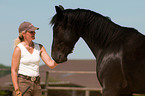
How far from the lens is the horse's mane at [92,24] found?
12.2 ft

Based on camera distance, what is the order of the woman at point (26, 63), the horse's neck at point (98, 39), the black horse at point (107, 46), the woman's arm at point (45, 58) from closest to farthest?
the black horse at point (107, 46)
the horse's neck at point (98, 39)
the woman at point (26, 63)
the woman's arm at point (45, 58)

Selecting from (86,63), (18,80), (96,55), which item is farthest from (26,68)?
(86,63)

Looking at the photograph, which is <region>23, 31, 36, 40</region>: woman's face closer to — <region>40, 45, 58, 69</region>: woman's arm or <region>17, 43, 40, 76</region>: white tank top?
<region>17, 43, 40, 76</region>: white tank top

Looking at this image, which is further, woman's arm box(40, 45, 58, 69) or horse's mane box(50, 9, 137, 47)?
woman's arm box(40, 45, 58, 69)

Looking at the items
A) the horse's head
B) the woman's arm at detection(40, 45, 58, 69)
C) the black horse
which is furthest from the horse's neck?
the woman's arm at detection(40, 45, 58, 69)

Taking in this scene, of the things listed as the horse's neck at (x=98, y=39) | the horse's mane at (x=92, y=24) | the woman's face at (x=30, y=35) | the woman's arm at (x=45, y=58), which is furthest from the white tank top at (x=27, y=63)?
the horse's neck at (x=98, y=39)

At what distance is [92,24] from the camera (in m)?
3.80

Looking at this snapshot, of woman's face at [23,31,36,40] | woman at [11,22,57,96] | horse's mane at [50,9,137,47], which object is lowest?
woman at [11,22,57,96]

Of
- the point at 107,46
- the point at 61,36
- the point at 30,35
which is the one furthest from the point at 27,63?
the point at 107,46

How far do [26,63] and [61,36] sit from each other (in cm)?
73

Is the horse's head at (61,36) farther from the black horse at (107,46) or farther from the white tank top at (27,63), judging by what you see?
the white tank top at (27,63)

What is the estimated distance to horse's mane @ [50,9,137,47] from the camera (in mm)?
3732

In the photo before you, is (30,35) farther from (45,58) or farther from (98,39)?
(98,39)

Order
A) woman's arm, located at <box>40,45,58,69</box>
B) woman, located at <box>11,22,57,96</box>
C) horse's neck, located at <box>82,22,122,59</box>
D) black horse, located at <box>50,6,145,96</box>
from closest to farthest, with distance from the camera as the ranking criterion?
black horse, located at <box>50,6,145,96</box> < horse's neck, located at <box>82,22,122,59</box> < woman, located at <box>11,22,57,96</box> < woman's arm, located at <box>40,45,58,69</box>
